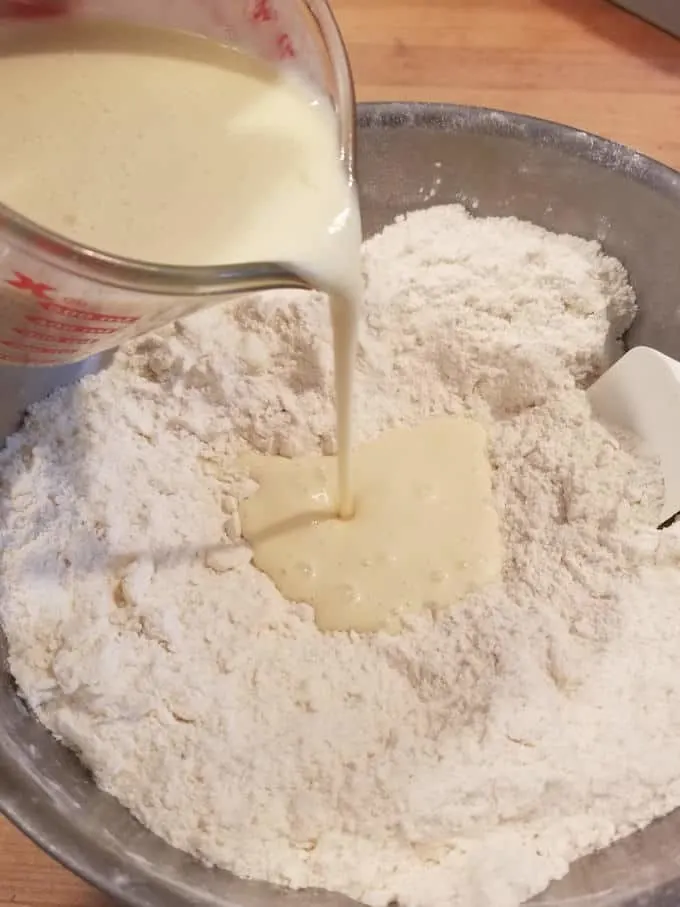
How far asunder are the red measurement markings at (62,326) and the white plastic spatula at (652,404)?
542 mm

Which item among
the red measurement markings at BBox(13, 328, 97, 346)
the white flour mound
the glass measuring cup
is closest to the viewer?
the glass measuring cup

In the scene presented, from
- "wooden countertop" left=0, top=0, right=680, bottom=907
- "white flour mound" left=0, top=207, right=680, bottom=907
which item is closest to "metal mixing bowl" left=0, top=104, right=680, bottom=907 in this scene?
"white flour mound" left=0, top=207, right=680, bottom=907

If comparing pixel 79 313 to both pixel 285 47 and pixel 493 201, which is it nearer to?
pixel 285 47

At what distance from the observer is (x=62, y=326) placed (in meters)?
0.65

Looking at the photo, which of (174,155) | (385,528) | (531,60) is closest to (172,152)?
(174,155)

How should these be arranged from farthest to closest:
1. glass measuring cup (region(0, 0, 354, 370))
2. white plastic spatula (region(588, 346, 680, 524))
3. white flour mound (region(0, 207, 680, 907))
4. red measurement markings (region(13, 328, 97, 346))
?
1. white plastic spatula (region(588, 346, 680, 524))
2. white flour mound (region(0, 207, 680, 907))
3. red measurement markings (region(13, 328, 97, 346))
4. glass measuring cup (region(0, 0, 354, 370))

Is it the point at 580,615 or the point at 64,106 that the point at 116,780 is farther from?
the point at 64,106

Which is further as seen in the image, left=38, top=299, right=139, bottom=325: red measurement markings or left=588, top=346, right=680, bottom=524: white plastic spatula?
left=588, top=346, right=680, bottom=524: white plastic spatula

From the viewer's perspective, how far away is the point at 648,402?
958 mm

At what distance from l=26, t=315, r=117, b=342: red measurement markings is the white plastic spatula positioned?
542mm

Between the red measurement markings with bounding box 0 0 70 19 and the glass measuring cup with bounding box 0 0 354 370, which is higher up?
the red measurement markings with bounding box 0 0 70 19

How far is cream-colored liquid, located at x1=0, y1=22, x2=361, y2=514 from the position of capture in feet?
2.22

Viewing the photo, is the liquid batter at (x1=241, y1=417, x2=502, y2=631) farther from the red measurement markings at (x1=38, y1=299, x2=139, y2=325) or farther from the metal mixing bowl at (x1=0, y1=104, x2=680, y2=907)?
the red measurement markings at (x1=38, y1=299, x2=139, y2=325)

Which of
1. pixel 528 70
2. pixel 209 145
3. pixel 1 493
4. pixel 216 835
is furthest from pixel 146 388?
pixel 528 70
